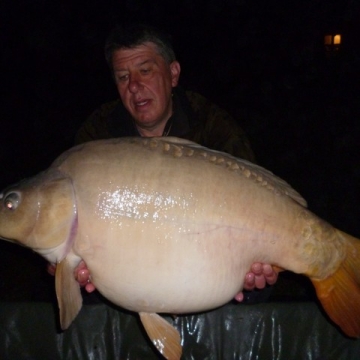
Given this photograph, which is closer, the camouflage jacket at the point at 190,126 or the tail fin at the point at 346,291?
the tail fin at the point at 346,291

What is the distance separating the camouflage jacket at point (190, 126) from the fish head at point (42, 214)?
1040 millimetres

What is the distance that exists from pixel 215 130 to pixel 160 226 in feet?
4.03

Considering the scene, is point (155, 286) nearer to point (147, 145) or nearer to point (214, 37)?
point (147, 145)

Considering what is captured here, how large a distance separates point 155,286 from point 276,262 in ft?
1.44

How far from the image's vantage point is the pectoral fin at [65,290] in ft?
5.30

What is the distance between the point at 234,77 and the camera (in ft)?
53.2

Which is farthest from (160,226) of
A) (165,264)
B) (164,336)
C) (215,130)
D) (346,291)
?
(215,130)

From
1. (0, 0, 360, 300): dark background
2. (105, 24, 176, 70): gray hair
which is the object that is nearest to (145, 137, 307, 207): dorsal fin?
(105, 24, 176, 70): gray hair

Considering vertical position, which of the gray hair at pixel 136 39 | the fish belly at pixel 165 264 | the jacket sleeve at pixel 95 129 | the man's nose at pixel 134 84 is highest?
the gray hair at pixel 136 39

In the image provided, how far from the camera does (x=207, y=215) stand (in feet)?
5.19

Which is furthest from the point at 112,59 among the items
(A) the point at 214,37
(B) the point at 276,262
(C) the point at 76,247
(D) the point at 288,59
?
(A) the point at 214,37

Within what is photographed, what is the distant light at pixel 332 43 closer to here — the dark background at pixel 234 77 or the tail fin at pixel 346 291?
the dark background at pixel 234 77

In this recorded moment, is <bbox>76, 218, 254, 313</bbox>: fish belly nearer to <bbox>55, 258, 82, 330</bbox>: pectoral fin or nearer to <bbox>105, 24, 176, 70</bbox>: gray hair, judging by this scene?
A: <bbox>55, 258, 82, 330</bbox>: pectoral fin

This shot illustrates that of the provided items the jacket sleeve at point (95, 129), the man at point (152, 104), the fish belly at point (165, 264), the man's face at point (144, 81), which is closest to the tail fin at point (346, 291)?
the fish belly at point (165, 264)
